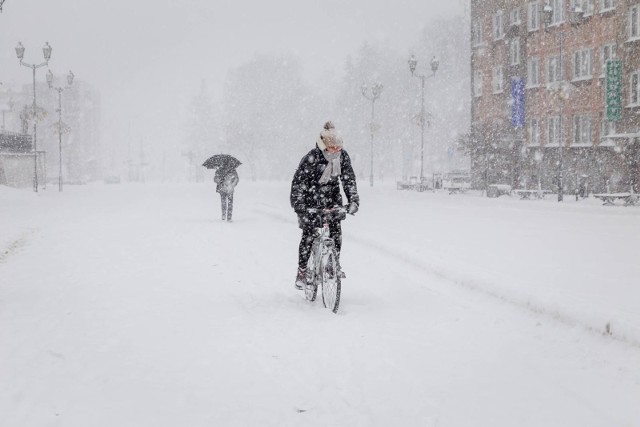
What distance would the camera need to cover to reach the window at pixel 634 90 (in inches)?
1312

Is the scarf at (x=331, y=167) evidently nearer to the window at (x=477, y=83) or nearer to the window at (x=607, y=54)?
the window at (x=607, y=54)

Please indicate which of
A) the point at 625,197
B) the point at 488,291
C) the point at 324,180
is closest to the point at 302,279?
the point at 324,180

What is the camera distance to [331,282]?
773cm

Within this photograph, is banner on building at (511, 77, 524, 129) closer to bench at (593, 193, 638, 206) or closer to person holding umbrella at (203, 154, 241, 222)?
bench at (593, 193, 638, 206)

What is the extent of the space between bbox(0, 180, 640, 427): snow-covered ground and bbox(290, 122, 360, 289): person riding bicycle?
108 centimetres

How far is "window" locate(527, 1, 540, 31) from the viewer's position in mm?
40200

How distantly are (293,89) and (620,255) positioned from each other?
77012mm

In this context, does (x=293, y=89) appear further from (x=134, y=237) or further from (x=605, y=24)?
(x=134, y=237)

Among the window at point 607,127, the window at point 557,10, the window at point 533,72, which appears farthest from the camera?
the window at point 533,72

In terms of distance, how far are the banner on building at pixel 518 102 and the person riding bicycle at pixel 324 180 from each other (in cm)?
3542

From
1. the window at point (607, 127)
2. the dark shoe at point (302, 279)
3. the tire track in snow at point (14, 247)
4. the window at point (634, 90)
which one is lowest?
the tire track in snow at point (14, 247)

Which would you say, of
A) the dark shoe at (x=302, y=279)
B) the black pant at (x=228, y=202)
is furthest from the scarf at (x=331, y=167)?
the black pant at (x=228, y=202)

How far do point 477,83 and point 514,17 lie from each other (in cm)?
545

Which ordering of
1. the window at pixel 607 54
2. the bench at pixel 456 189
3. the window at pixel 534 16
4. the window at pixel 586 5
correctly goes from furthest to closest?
the window at pixel 534 16 < the bench at pixel 456 189 < the window at pixel 586 5 < the window at pixel 607 54
